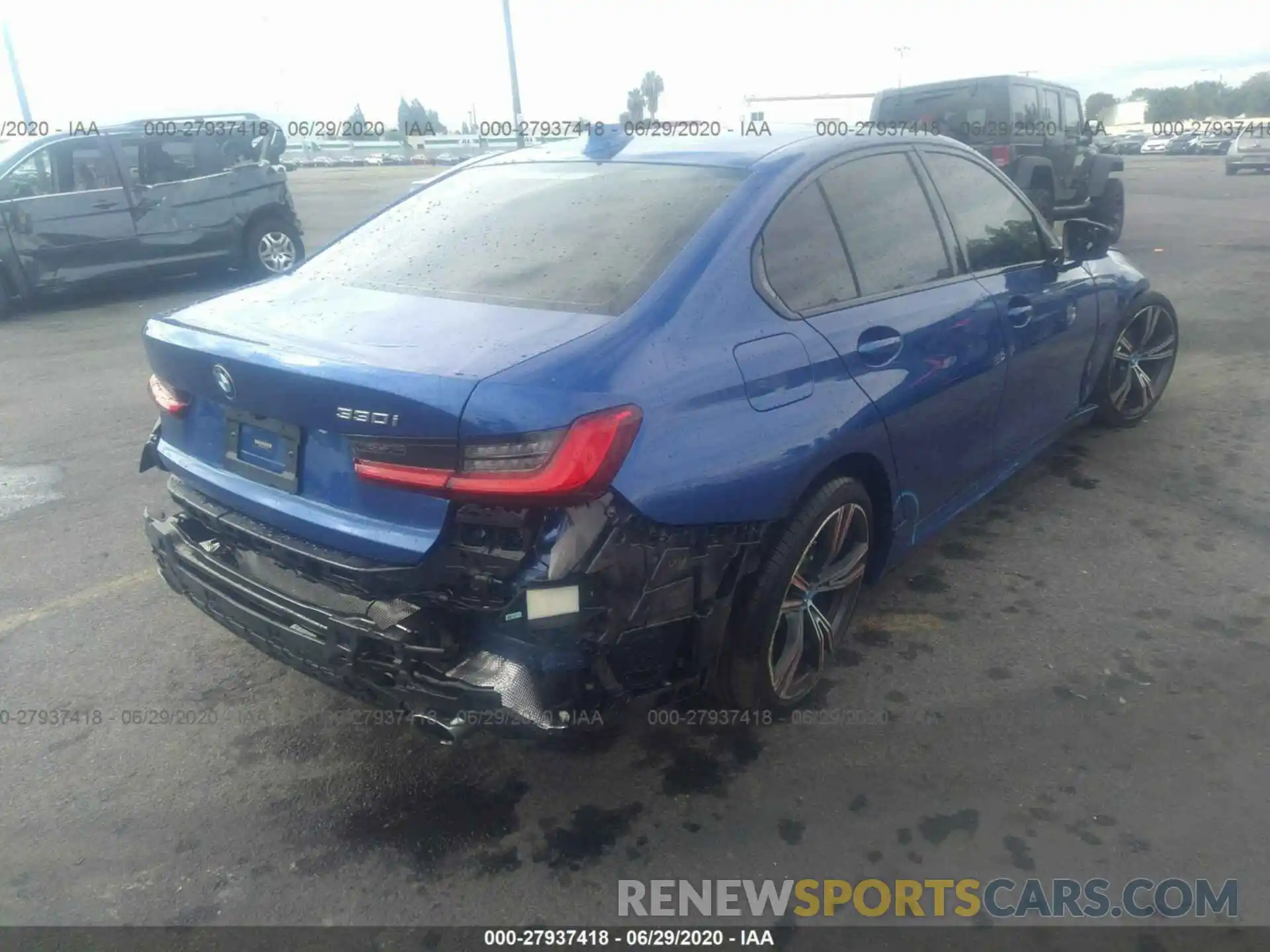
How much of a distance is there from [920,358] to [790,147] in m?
0.80

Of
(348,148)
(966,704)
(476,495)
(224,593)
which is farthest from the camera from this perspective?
(348,148)

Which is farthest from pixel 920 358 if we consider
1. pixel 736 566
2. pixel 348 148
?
pixel 348 148

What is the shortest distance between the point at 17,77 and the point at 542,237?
103 ft

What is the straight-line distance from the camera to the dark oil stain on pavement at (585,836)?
2455mm

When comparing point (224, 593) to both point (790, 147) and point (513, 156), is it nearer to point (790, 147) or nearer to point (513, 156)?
point (513, 156)

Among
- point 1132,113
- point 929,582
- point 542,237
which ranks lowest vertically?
point 1132,113

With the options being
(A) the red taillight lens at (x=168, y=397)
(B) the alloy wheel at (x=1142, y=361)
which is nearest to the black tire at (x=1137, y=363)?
(B) the alloy wheel at (x=1142, y=361)

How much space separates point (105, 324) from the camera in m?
9.12

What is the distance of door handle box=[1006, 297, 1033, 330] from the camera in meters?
3.69

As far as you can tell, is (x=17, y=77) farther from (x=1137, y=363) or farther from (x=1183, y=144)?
(x=1183, y=144)

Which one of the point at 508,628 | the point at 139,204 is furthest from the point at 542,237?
the point at 139,204

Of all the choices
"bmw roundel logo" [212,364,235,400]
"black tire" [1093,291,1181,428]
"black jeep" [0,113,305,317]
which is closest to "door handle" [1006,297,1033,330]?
"black tire" [1093,291,1181,428]

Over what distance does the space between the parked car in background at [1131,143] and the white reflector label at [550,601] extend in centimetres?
5564

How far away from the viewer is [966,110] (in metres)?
12.0
